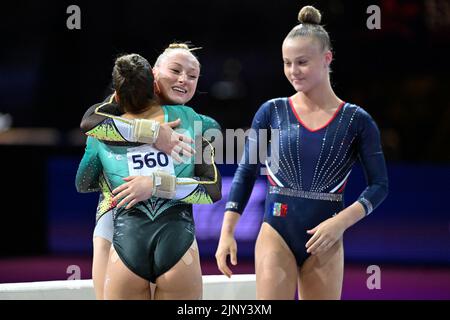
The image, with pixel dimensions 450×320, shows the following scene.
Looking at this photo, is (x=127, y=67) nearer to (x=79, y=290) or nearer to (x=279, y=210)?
(x=279, y=210)

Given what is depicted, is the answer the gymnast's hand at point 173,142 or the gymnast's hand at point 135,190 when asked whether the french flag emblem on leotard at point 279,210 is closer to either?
the gymnast's hand at point 173,142

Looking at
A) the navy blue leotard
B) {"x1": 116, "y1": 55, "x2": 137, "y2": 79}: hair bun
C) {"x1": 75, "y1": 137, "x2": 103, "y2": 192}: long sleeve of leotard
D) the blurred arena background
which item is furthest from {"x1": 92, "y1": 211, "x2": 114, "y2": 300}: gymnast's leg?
the blurred arena background

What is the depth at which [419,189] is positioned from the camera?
6055 mm

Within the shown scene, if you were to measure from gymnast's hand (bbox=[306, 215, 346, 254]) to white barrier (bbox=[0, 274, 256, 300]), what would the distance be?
120 centimetres

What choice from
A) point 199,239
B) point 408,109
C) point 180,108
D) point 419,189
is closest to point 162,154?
point 180,108

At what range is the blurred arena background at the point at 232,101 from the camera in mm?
6020

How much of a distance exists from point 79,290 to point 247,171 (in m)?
1.28

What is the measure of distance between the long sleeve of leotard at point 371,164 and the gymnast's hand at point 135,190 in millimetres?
757

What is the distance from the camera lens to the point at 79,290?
3.50m

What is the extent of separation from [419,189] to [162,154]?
4.04 metres

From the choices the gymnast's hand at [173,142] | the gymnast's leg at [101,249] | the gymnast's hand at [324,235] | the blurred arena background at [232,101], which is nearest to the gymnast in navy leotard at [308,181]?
the gymnast's hand at [324,235]

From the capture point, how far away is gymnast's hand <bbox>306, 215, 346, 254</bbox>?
2471 millimetres

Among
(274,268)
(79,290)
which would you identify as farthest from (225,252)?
(79,290)

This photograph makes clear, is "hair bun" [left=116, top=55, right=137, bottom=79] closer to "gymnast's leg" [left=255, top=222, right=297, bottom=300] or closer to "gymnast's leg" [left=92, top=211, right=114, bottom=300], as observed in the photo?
"gymnast's leg" [left=92, top=211, right=114, bottom=300]
